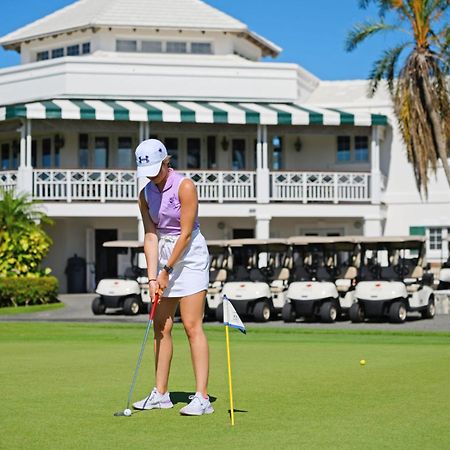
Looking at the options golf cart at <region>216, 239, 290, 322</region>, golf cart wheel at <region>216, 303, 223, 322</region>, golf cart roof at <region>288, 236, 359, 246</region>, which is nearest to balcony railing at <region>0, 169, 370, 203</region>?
golf cart at <region>216, 239, 290, 322</region>

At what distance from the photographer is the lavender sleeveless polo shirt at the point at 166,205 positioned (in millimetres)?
7695

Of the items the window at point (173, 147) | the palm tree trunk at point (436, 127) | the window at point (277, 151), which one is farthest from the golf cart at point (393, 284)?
the window at point (173, 147)

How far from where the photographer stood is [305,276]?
2359cm

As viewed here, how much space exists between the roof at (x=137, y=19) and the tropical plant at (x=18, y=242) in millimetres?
9655

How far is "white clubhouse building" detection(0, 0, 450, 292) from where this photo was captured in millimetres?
33938

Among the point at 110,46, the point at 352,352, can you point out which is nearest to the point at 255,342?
the point at 352,352

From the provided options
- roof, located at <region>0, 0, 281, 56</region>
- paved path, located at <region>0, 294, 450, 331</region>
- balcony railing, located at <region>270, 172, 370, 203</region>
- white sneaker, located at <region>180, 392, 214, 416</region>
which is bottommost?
paved path, located at <region>0, 294, 450, 331</region>

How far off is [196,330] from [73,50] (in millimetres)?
32557

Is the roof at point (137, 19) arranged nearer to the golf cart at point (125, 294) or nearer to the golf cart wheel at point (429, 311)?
the golf cart at point (125, 294)

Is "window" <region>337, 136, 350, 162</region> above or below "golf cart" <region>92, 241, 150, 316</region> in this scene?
above

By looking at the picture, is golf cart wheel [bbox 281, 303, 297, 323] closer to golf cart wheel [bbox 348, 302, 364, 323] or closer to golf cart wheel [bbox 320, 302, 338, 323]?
golf cart wheel [bbox 320, 302, 338, 323]

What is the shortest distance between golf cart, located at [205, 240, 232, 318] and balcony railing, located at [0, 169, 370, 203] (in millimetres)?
8823

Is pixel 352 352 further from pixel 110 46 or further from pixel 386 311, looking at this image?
pixel 110 46

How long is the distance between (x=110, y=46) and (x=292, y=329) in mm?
20964
